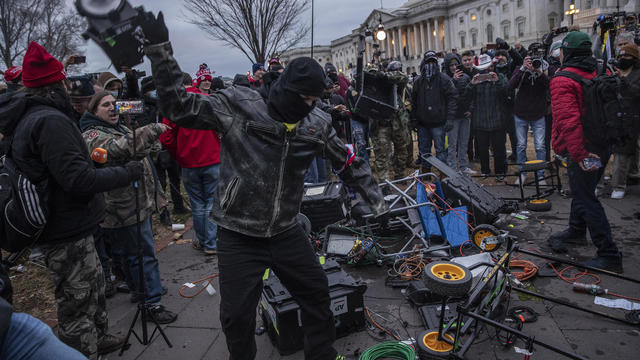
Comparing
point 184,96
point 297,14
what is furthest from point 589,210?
point 297,14

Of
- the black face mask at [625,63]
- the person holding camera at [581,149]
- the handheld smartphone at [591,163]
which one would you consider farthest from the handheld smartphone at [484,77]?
the handheld smartphone at [591,163]

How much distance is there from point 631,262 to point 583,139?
5.23 ft

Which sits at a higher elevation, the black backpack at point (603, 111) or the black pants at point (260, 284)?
the black backpack at point (603, 111)

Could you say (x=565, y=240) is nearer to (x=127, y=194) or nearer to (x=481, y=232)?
(x=481, y=232)

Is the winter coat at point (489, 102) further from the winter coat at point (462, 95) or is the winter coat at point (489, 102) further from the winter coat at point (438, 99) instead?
the winter coat at point (438, 99)

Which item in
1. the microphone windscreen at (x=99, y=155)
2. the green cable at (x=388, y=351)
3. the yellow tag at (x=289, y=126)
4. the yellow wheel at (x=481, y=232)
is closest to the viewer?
the yellow tag at (x=289, y=126)

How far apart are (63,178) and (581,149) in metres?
4.92

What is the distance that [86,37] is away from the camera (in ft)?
6.38

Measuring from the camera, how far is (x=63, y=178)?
98.0 inches

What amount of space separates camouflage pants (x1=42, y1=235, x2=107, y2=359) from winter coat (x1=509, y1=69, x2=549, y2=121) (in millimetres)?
7850

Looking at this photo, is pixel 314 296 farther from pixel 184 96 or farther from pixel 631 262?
pixel 631 262

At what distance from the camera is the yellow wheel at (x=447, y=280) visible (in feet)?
8.63

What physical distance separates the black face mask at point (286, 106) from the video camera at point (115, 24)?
0.79 metres

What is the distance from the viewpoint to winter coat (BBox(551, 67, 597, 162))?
4102 millimetres
